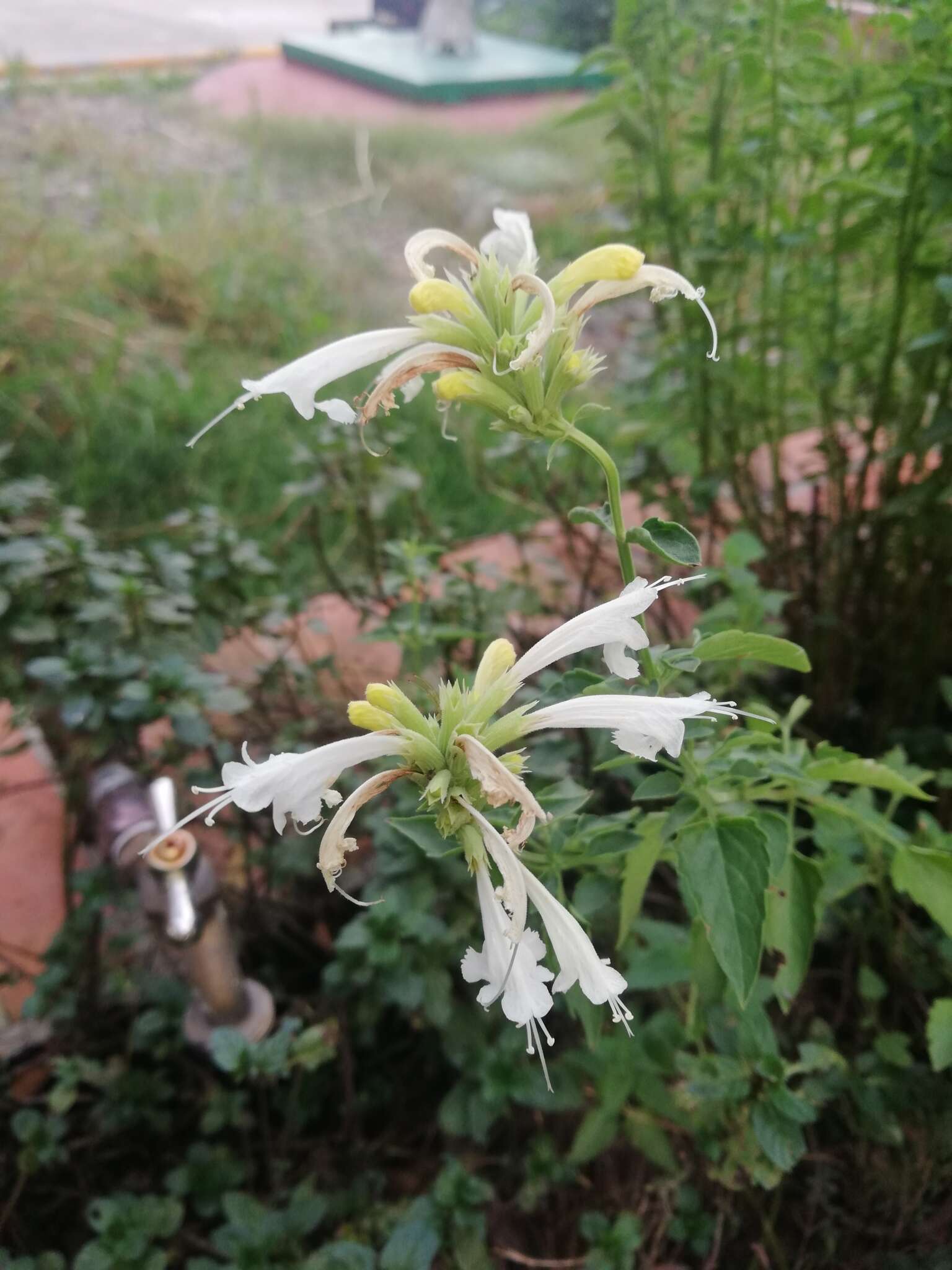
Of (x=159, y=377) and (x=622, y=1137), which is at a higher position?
(x=159, y=377)

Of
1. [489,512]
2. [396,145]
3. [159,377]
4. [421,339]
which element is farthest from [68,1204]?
[396,145]

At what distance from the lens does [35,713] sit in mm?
1067

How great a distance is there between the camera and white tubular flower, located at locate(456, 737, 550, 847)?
42 centimetres

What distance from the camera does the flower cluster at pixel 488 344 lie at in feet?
1.53

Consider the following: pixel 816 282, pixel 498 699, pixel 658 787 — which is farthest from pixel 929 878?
pixel 816 282

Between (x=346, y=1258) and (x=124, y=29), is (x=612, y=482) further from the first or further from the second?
(x=124, y=29)

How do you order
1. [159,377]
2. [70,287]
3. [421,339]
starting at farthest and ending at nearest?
[70,287] → [159,377] → [421,339]

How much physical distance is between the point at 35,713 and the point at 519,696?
57cm

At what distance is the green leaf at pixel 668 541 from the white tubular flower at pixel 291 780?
Result: 16 centimetres

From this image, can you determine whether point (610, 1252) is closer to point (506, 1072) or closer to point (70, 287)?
point (506, 1072)

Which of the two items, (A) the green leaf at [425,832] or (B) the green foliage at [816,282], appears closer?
(A) the green leaf at [425,832]

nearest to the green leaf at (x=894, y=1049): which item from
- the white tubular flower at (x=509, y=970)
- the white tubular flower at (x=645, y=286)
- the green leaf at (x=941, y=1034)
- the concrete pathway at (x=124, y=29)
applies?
the green leaf at (x=941, y=1034)

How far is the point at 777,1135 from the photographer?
26.3 inches

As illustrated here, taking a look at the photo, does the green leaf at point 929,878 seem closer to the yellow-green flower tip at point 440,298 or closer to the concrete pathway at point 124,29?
the yellow-green flower tip at point 440,298
